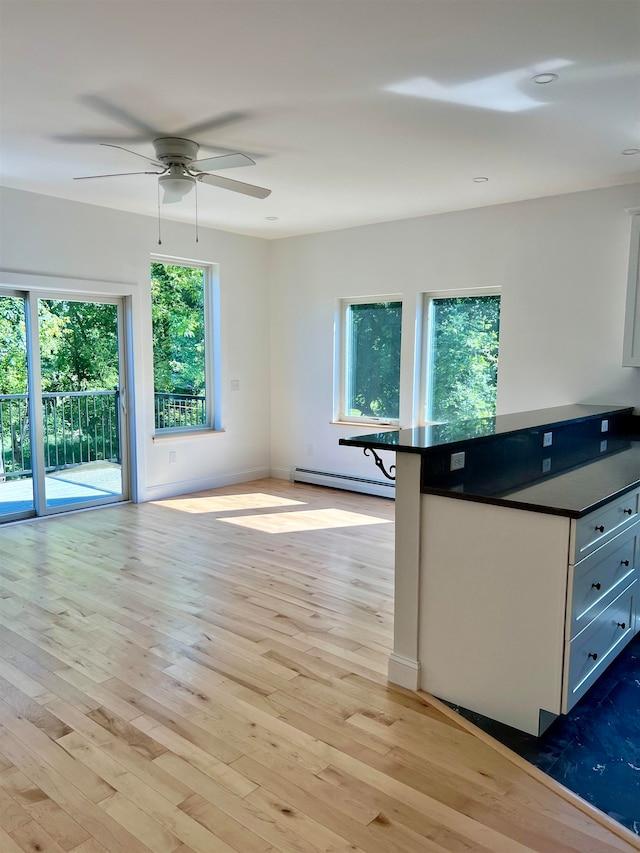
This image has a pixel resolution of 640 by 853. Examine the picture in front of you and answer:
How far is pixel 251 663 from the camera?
270 cm

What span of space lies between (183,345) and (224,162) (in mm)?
3064

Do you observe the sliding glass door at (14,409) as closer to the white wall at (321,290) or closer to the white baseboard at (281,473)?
the white wall at (321,290)

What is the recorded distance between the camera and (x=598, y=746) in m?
2.15

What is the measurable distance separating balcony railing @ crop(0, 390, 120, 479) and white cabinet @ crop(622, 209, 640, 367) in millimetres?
4279

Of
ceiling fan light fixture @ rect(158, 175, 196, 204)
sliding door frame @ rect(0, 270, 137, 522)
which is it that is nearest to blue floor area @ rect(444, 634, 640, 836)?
ceiling fan light fixture @ rect(158, 175, 196, 204)

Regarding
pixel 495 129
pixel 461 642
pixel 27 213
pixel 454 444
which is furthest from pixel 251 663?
pixel 27 213

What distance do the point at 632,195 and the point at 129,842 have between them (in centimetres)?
480

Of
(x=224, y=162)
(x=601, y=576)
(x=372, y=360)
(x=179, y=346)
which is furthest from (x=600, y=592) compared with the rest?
(x=179, y=346)

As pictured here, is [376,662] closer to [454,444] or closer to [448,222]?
[454,444]

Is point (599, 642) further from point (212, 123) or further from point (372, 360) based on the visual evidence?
point (372, 360)

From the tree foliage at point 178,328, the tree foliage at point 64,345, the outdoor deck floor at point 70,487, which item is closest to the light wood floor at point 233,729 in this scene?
the outdoor deck floor at point 70,487

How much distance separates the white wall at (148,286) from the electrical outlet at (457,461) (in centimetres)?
385

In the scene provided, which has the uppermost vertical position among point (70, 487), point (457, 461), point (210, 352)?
point (210, 352)

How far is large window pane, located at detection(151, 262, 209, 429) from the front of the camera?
5.91m
